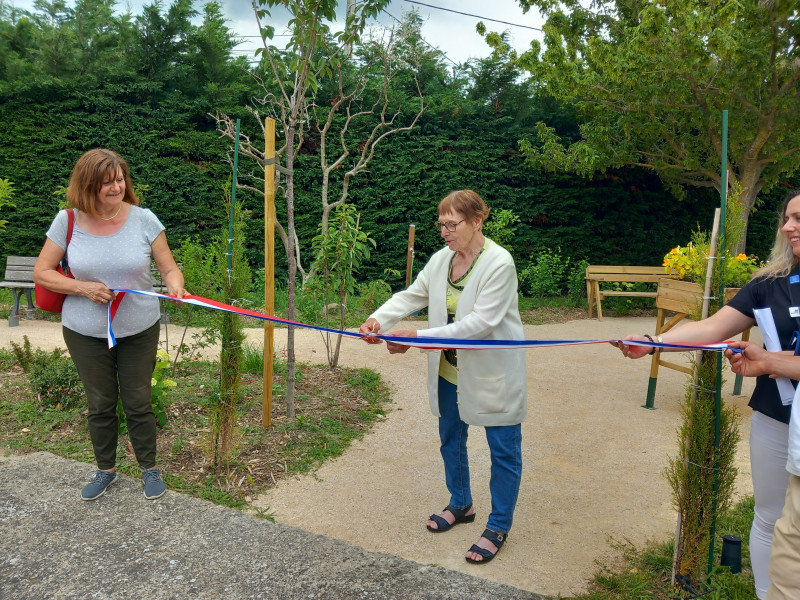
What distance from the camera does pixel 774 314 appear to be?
2291 millimetres

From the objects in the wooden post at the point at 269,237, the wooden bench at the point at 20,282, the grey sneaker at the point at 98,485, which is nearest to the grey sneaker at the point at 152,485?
the grey sneaker at the point at 98,485

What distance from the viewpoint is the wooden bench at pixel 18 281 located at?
8477 millimetres

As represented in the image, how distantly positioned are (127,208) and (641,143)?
9273 millimetres

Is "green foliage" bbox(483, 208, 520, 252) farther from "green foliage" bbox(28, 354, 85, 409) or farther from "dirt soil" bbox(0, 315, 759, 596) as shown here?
"green foliage" bbox(28, 354, 85, 409)

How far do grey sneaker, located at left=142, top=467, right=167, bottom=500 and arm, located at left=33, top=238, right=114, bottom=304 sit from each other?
1.00 m

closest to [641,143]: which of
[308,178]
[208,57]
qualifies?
[308,178]

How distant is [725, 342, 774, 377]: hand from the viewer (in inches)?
84.0

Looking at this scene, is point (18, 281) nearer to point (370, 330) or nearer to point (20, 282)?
point (20, 282)

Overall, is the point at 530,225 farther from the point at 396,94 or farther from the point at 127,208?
the point at 127,208

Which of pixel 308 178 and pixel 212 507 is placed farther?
pixel 308 178

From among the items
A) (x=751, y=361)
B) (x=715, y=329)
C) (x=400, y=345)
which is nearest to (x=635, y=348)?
(x=715, y=329)

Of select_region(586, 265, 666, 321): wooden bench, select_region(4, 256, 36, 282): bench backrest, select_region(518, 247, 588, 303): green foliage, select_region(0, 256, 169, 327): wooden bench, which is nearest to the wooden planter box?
select_region(586, 265, 666, 321): wooden bench

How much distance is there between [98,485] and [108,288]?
1.10m

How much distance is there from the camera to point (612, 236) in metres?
12.5
